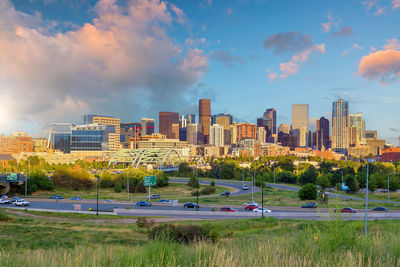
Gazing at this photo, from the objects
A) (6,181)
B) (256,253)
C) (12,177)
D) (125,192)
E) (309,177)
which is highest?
(256,253)

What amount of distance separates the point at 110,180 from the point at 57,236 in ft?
216

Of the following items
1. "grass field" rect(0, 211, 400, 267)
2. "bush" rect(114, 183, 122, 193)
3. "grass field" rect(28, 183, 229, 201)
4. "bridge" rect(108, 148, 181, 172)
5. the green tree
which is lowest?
"grass field" rect(28, 183, 229, 201)

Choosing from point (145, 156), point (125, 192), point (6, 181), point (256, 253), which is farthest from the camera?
point (145, 156)

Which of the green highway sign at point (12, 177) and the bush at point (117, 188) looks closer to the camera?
the green highway sign at point (12, 177)

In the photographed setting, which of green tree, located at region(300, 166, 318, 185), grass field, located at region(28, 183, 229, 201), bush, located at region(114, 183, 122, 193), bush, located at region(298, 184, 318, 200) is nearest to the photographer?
bush, located at region(298, 184, 318, 200)

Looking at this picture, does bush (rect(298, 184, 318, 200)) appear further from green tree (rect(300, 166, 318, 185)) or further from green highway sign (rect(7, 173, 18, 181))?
green highway sign (rect(7, 173, 18, 181))

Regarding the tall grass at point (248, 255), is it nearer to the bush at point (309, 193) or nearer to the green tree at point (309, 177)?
the bush at point (309, 193)

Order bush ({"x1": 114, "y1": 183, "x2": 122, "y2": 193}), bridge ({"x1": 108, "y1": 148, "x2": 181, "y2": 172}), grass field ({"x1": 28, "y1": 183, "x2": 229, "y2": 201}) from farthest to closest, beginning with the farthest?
1. bridge ({"x1": 108, "y1": 148, "x2": 181, "y2": 172})
2. bush ({"x1": 114, "y1": 183, "x2": 122, "y2": 193})
3. grass field ({"x1": 28, "y1": 183, "x2": 229, "y2": 201})

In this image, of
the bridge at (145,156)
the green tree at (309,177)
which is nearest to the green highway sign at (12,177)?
the bridge at (145,156)

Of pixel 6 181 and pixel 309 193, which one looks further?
pixel 6 181

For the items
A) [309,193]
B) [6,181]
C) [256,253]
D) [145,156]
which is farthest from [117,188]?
[256,253]

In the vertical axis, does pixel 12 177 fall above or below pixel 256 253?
below

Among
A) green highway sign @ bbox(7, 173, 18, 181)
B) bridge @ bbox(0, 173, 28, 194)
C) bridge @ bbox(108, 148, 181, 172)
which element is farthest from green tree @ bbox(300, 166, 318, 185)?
green highway sign @ bbox(7, 173, 18, 181)

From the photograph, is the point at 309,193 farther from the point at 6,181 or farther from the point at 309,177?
the point at 6,181
